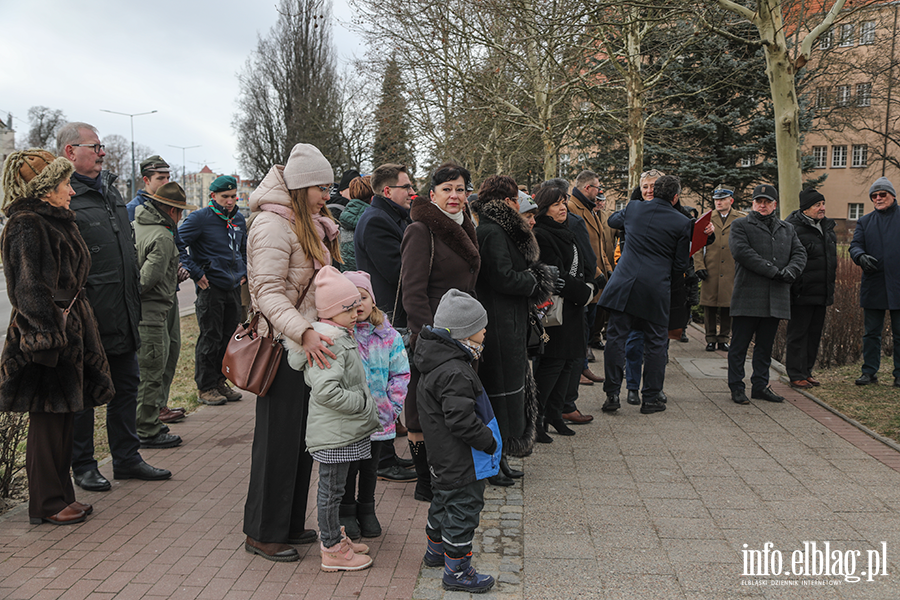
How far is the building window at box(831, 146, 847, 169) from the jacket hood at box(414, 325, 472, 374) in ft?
193

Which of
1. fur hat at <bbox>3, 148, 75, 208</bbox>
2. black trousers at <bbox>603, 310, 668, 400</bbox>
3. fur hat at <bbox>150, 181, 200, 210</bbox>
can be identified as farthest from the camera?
black trousers at <bbox>603, 310, 668, 400</bbox>

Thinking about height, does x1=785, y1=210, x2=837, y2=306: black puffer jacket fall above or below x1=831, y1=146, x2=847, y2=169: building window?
below

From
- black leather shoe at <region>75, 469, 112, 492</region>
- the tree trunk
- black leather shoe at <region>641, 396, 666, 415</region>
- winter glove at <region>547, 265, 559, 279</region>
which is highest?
the tree trunk

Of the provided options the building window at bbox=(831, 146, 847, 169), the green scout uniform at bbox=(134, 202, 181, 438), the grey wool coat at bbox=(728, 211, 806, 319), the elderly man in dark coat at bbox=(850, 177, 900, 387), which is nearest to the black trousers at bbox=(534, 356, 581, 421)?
the grey wool coat at bbox=(728, 211, 806, 319)

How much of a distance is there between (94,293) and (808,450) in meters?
5.47

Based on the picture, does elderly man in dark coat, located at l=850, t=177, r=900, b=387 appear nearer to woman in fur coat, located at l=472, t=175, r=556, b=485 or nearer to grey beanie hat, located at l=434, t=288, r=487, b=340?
woman in fur coat, located at l=472, t=175, r=556, b=485

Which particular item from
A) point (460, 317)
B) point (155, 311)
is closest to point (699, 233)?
point (460, 317)

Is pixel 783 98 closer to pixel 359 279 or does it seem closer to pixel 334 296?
pixel 359 279

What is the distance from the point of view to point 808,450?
581cm

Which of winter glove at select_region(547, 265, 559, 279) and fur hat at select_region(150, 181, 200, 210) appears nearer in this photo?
winter glove at select_region(547, 265, 559, 279)

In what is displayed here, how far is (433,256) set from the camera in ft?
15.1

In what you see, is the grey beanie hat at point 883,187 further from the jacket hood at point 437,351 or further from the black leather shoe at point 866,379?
the jacket hood at point 437,351

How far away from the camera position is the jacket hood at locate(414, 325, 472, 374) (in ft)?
11.9

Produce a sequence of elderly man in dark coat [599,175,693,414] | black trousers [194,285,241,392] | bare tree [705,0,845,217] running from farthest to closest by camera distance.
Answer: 1. bare tree [705,0,845,217]
2. black trousers [194,285,241,392]
3. elderly man in dark coat [599,175,693,414]
